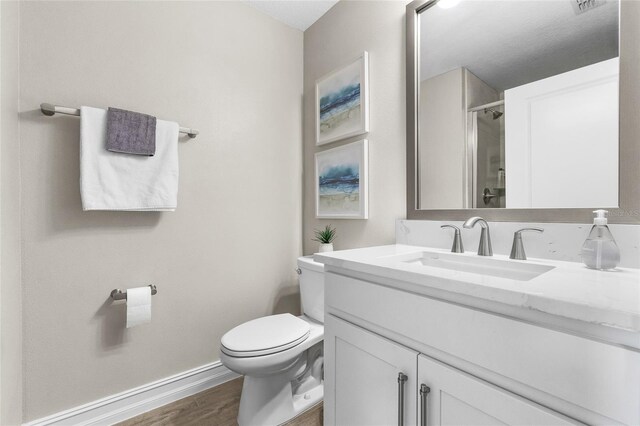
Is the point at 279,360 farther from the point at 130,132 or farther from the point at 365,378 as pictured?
the point at 130,132

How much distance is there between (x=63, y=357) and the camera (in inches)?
49.6

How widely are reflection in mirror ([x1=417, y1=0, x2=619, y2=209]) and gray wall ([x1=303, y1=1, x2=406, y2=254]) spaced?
4.8 inches

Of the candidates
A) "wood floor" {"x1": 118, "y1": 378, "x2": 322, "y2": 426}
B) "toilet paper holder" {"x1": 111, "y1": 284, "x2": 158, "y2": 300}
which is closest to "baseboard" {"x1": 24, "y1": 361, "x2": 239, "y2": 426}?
"wood floor" {"x1": 118, "y1": 378, "x2": 322, "y2": 426}

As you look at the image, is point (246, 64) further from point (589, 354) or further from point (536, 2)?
point (589, 354)

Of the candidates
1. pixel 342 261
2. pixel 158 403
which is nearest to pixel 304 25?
pixel 342 261

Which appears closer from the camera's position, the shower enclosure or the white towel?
the shower enclosure

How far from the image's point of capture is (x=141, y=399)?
1435 millimetres

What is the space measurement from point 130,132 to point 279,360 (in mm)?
1228

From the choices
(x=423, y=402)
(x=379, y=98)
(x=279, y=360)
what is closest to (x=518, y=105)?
(x=379, y=98)

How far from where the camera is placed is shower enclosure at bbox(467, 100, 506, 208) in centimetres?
108

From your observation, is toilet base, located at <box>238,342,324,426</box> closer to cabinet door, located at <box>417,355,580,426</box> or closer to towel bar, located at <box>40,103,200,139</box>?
cabinet door, located at <box>417,355,580,426</box>

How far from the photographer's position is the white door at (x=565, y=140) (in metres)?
0.87

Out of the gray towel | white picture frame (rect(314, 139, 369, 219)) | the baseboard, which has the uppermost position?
the gray towel

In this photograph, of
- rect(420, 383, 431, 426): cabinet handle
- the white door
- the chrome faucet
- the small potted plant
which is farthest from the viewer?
the small potted plant
